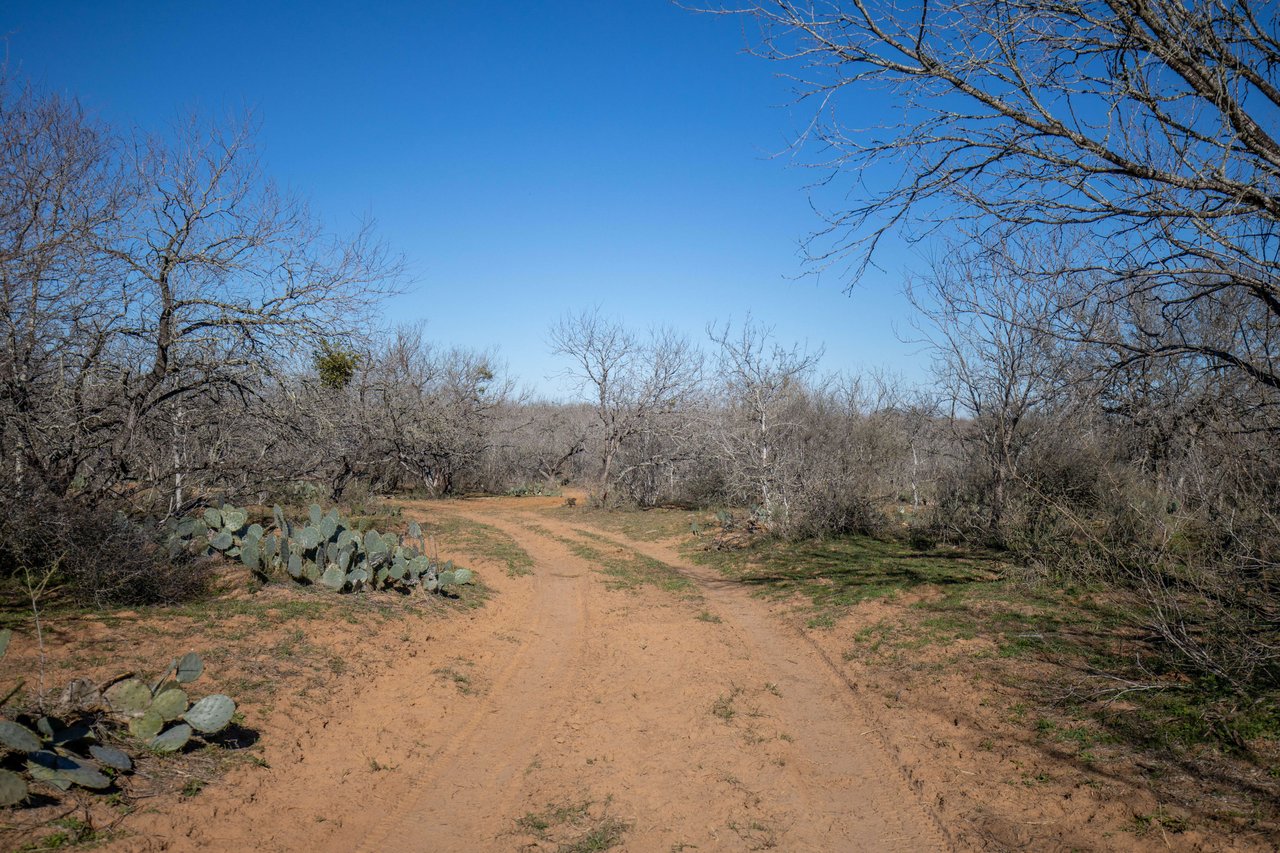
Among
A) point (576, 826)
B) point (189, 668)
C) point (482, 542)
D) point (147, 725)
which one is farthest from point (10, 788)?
point (482, 542)

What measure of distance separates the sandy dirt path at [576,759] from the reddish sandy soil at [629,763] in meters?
0.02

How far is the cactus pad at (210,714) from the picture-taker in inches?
170

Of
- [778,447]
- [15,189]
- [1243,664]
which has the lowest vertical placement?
[1243,664]

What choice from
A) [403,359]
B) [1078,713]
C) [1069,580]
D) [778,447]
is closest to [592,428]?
[403,359]

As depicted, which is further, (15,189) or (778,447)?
(778,447)

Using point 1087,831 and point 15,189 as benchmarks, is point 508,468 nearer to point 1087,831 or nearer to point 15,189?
point 15,189

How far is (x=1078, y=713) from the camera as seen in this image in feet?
17.3

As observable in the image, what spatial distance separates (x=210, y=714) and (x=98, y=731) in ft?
1.90

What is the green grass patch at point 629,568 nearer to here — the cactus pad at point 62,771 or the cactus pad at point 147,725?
the cactus pad at point 147,725

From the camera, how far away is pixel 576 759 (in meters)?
5.04

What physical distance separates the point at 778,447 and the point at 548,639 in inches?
383

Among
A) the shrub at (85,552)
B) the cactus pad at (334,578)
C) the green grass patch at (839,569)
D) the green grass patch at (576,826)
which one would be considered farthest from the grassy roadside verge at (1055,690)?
the shrub at (85,552)

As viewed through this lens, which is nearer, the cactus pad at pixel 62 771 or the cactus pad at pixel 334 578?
the cactus pad at pixel 62 771

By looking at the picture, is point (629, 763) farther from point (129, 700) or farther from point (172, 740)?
point (129, 700)
